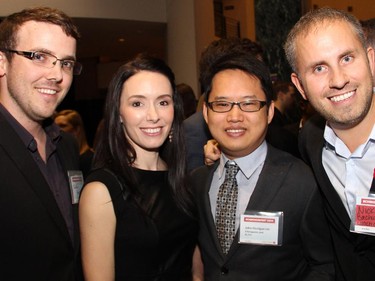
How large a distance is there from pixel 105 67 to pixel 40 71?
11.4 m

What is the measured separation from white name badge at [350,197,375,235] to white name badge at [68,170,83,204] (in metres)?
1.27

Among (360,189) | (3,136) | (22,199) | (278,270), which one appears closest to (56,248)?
(22,199)

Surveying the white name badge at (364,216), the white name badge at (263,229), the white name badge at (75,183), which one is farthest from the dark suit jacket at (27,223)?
the white name badge at (364,216)

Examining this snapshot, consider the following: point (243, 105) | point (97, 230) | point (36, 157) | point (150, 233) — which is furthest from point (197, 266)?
point (36, 157)

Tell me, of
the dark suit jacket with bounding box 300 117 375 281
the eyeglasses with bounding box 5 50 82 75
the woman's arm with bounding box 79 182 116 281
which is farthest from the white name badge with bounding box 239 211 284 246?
the eyeglasses with bounding box 5 50 82 75

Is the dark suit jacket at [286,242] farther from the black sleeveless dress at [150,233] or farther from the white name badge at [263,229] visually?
the black sleeveless dress at [150,233]

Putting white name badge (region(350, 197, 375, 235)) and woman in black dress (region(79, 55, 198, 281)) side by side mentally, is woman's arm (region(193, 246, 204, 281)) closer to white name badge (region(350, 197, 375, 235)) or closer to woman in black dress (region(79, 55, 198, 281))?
woman in black dress (region(79, 55, 198, 281))

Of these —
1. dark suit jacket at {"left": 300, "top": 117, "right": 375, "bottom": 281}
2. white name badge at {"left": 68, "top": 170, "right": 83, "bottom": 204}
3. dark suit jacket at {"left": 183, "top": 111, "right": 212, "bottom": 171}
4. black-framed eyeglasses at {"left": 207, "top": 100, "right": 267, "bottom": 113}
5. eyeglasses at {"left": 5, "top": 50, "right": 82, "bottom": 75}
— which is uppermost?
eyeglasses at {"left": 5, "top": 50, "right": 82, "bottom": 75}

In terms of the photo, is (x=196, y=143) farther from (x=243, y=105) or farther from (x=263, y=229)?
(x=263, y=229)

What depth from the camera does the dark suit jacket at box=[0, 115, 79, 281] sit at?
5.77ft

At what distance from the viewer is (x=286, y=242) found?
1938 mm

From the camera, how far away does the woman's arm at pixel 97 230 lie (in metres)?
1.80

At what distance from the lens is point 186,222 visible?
2.06 m

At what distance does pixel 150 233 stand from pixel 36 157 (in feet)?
2.06
